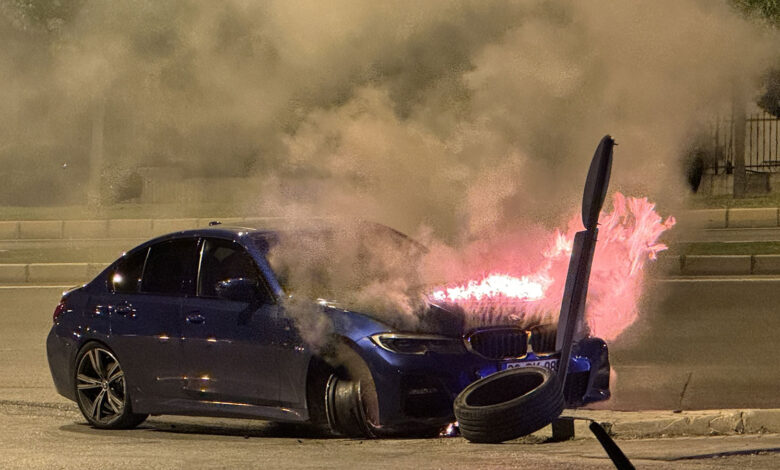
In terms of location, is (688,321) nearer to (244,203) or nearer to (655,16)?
(244,203)

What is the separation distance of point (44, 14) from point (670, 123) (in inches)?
194

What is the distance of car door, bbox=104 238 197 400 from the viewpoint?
8.99m

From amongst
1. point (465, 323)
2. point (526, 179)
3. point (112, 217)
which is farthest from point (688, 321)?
point (112, 217)

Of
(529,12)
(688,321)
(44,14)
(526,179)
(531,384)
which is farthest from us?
(688,321)

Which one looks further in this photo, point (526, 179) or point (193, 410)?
point (526, 179)

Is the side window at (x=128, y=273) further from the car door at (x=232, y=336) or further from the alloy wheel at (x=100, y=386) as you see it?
the car door at (x=232, y=336)

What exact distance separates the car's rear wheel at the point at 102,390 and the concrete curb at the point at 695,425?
284 centimetres

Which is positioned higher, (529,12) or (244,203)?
(529,12)

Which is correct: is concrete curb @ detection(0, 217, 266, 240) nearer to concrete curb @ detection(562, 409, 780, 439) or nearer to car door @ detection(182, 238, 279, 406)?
car door @ detection(182, 238, 279, 406)

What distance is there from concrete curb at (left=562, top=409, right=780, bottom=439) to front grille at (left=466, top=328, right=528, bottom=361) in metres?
0.58

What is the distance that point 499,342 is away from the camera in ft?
26.8

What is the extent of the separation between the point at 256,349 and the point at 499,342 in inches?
54.9

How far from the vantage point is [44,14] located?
458 inches

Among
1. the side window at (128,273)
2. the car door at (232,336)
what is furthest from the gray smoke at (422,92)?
the side window at (128,273)
